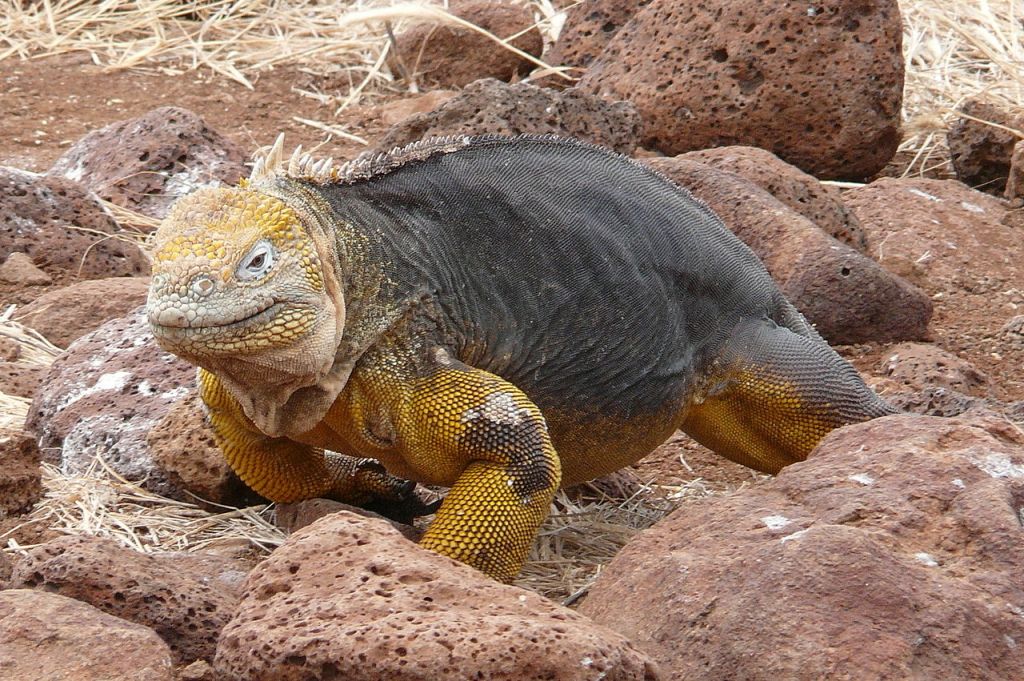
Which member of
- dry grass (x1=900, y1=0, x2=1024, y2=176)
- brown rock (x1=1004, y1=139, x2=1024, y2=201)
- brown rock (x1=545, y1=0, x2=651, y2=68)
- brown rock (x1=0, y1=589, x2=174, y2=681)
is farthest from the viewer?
dry grass (x1=900, y1=0, x2=1024, y2=176)

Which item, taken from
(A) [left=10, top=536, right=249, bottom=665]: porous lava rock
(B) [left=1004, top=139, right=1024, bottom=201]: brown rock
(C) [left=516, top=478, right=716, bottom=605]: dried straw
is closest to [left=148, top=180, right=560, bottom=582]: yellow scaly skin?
(C) [left=516, top=478, right=716, bottom=605]: dried straw

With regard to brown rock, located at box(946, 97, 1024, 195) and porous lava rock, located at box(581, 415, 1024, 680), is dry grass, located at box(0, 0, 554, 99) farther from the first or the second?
porous lava rock, located at box(581, 415, 1024, 680)

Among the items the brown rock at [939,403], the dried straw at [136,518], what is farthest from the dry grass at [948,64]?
the dried straw at [136,518]

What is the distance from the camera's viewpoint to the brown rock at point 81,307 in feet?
23.6

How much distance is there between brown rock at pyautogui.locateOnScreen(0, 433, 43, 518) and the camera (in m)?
5.44

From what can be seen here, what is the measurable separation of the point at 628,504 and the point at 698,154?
8.85 ft

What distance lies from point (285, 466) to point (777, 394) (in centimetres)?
171

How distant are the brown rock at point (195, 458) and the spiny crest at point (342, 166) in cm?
115

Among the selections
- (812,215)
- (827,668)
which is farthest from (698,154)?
(827,668)

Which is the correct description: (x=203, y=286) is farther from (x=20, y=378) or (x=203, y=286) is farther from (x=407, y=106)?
(x=407, y=106)

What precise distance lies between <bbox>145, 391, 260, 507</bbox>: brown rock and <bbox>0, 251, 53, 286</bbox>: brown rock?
96.6 inches

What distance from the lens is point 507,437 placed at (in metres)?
4.62

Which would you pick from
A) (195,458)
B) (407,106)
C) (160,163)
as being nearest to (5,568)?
(195,458)

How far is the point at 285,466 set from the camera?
5289mm
